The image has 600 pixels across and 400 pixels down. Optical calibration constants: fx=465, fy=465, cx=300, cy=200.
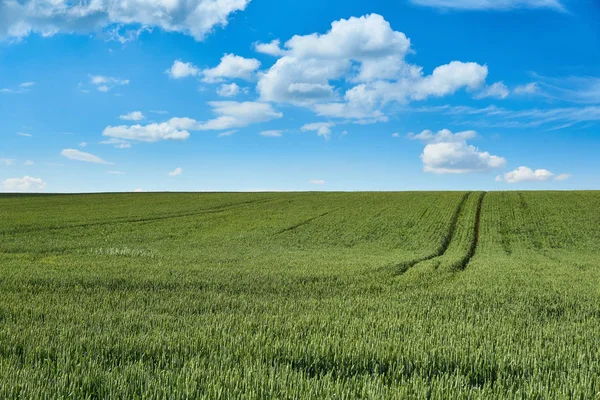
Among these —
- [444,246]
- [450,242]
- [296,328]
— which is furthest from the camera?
[450,242]

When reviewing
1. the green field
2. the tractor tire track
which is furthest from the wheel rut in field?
the green field

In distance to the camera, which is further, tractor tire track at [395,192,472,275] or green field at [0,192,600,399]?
tractor tire track at [395,192,472,275]

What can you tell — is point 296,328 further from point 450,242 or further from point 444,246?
point 450,242

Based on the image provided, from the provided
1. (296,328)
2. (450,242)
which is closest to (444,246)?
(450,242)

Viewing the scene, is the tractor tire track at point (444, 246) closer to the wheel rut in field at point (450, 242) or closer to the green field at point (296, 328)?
the wheel rut in field at point (450, 242)

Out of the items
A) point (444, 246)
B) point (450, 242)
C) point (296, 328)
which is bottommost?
point (444, 246)

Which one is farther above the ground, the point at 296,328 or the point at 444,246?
the point at 296,328

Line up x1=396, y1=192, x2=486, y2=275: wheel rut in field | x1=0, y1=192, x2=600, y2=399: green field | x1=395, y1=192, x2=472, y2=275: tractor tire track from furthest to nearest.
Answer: x1=396, y1=192, x2=486, y2=275: wheel rut in field → x1=395, y1=192, x2=472, y2=275: tractor tire track → x1=0, y1=192, x2=600, y2=399: green field

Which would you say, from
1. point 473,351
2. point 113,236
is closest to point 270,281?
point 473,351

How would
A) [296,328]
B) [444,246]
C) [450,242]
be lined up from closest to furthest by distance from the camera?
1. [296,328]
2. [444,246]
3. [450,242]

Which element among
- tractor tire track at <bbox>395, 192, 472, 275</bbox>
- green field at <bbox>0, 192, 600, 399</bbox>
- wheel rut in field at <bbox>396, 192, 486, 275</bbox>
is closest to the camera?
green field at <bbox>0, 192, 600, 399</bbox>

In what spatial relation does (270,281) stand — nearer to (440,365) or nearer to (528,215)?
(440,365)

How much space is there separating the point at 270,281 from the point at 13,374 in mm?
12111

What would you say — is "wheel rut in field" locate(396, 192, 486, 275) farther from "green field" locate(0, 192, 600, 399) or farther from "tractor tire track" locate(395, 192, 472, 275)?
"green field" locate(0, 192, 600, 399)
